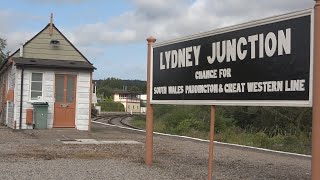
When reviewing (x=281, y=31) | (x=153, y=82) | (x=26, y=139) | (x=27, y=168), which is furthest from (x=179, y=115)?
(x=281, y=31)

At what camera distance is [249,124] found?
30859mm

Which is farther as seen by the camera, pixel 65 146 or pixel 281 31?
pixel 65 146

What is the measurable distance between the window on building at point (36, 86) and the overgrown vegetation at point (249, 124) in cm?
755

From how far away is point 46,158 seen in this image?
11523mm

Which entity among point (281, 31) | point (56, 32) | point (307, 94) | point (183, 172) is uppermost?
point (56, 32)

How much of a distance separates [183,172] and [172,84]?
1.92 meters

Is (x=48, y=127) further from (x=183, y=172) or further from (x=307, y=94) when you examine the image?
(x=307, y=94)

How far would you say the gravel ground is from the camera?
372 inches

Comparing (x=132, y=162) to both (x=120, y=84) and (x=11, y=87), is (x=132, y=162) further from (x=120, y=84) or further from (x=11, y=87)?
(x=120, y=84)

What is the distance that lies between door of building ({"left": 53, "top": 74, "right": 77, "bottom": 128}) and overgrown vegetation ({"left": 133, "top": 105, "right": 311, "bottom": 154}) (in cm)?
600

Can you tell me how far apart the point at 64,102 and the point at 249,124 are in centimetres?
1371

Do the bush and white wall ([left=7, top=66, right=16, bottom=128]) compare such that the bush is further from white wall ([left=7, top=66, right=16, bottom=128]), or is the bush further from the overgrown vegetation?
white wall ([left=7, top=66, right=16, bottom=128])

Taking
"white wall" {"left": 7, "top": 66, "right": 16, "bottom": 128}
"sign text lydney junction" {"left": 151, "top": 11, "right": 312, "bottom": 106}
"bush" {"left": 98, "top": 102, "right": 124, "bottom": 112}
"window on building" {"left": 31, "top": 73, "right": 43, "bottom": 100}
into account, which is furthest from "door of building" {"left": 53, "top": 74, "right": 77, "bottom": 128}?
"bush" {"left": 98, "top": 102, "right": 124, "bottom": 112}

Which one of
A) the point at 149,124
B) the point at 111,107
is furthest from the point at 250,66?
the point at 111,107
